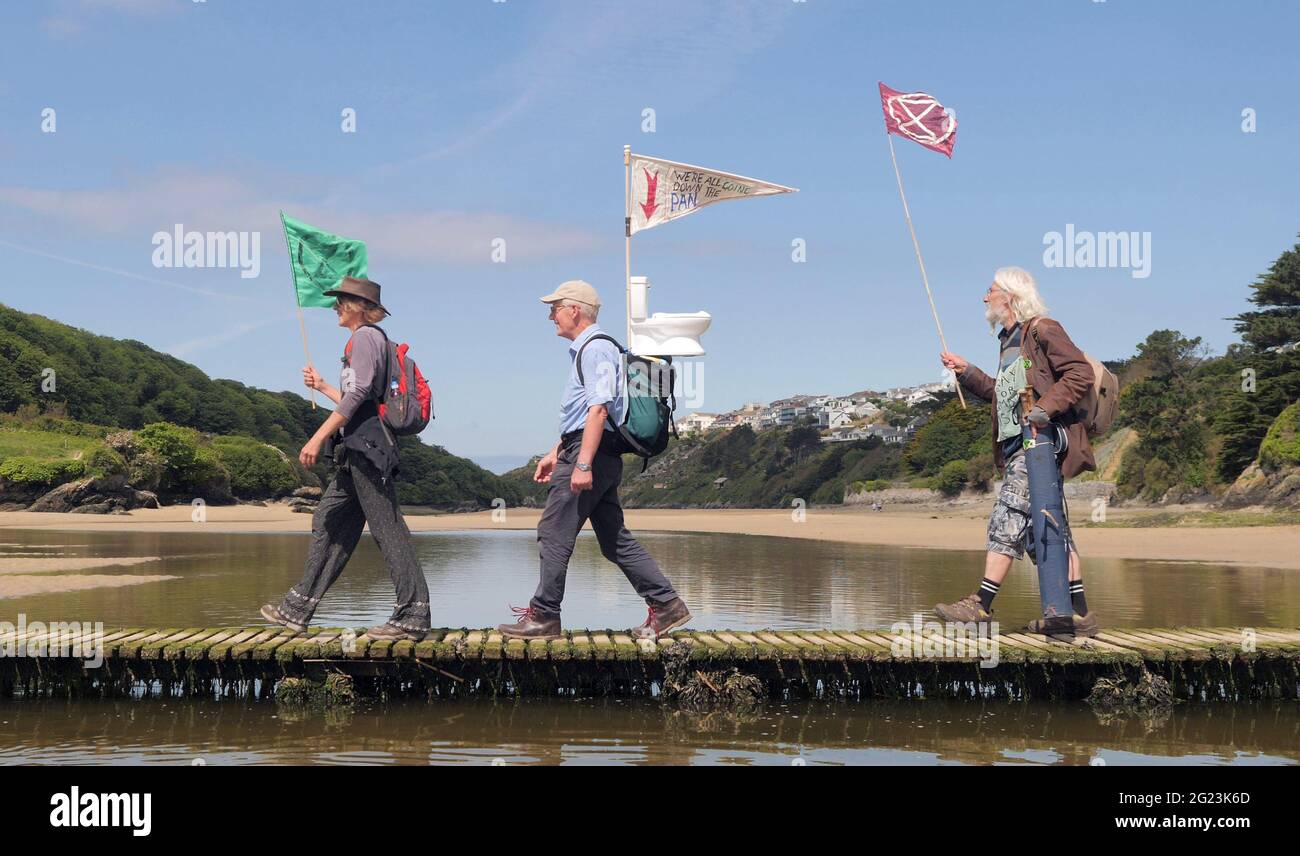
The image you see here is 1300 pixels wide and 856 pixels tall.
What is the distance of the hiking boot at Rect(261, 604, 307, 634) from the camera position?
8328 mm

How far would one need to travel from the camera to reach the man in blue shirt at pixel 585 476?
7.42 m

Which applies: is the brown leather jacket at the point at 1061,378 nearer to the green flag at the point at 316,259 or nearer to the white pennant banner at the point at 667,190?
the white pennant banner at the point at 667,190

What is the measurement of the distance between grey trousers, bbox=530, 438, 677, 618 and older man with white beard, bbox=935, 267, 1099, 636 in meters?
2.50

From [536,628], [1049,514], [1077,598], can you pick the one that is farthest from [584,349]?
[1077,598]

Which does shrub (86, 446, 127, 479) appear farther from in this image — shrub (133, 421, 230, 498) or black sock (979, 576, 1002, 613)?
black sock (979, 576, 1002, 613)

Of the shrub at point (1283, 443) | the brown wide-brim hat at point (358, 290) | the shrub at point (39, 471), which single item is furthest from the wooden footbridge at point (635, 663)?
the shrub at point (39, 471)

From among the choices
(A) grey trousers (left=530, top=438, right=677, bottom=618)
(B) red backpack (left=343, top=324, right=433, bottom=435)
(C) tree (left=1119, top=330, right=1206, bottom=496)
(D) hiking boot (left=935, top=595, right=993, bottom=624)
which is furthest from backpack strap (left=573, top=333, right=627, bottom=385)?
(C) tree (left=1119, top=330, right=1206, bottom=496)

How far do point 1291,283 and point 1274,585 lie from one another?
168 ft

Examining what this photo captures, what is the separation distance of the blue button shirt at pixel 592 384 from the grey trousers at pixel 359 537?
136 cm

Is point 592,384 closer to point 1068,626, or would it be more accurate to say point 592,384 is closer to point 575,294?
point 575,294

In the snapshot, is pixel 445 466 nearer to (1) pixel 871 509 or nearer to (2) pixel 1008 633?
(1) pixel 871 509

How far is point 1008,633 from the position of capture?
8.80m
